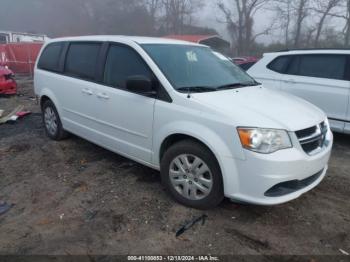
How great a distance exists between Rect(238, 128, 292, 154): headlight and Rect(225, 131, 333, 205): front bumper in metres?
0.05

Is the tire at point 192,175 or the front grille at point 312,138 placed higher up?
the front grille at point 312,138

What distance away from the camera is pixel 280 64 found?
6.75 metres

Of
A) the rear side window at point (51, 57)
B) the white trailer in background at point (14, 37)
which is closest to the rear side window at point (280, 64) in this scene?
the rear side window at point (51, 57)

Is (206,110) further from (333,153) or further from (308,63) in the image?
(308,63)

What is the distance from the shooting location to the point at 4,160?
17.0 ft

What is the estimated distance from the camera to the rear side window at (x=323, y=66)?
19.5ft

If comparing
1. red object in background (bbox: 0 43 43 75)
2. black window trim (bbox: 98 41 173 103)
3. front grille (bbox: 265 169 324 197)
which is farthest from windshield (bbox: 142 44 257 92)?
red object in background (bbox: 0 43 43 75)

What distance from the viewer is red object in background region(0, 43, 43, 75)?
18.8 m

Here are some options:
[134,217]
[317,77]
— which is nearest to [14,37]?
[317,77]

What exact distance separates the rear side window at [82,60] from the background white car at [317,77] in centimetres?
278

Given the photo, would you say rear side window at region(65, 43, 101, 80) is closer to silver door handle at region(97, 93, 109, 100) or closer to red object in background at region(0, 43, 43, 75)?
silver door handle at region(97, 93, 109, 100)

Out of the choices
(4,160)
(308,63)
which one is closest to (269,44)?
(308,63)

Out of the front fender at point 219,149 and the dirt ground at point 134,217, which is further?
Result: the front fender at point 219,149

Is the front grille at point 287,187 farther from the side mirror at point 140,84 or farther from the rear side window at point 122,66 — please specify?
the rear side window at point 122,66
